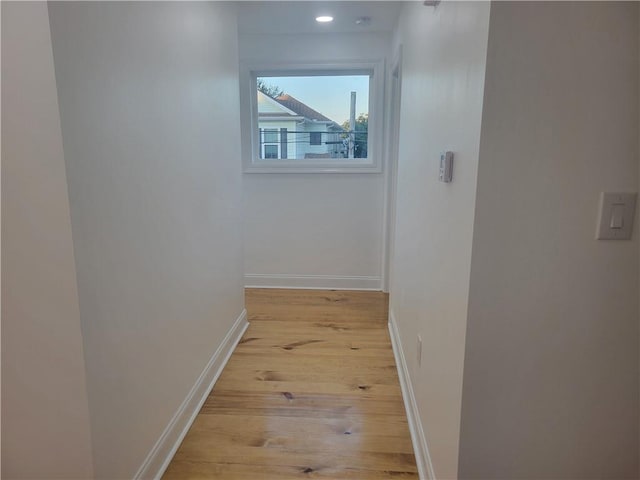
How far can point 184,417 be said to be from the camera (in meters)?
1.93

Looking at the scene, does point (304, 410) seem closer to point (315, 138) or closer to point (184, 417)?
point (184, 417)

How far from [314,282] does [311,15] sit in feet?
7.64

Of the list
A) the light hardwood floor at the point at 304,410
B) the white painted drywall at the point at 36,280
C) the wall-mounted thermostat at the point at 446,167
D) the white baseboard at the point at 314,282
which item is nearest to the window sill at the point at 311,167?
the white baseboard at the point at 314,282

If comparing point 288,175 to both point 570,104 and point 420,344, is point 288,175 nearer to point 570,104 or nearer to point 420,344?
point 420,344

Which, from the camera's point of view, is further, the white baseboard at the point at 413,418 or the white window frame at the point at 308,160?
the white window frame at the point at 308,160

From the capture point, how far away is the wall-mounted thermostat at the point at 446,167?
1.29 metres

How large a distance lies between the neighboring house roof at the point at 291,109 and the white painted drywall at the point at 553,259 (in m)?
3.02

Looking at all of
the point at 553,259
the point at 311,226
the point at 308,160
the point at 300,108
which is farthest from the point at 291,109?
the point at 553,259

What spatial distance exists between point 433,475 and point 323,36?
135 inches

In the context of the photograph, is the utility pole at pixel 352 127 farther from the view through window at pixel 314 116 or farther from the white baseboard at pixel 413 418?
the white baseboard at pixel 413 418

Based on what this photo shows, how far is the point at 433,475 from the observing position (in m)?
1.47

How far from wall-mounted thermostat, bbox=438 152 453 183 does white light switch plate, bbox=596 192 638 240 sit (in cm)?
43

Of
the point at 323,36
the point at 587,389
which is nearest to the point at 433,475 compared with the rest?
the point at 587,389

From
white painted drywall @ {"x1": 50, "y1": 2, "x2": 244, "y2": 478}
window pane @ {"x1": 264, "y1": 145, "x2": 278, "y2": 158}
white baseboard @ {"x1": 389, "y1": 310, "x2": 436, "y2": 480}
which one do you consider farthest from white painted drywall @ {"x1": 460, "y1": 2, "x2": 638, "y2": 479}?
window pane @ {"x1": 264, "y1": 145, "x2": 278, "y2": 158}
